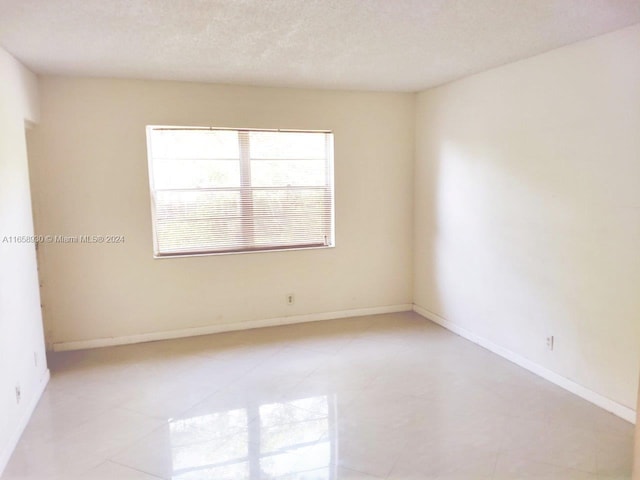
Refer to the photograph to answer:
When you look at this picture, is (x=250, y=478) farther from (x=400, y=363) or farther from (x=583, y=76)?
(x=583, y=76)

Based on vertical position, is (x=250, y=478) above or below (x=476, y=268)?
below

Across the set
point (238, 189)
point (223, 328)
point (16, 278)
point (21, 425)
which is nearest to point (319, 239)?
point (238, 189)

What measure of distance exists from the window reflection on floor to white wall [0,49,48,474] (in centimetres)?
89

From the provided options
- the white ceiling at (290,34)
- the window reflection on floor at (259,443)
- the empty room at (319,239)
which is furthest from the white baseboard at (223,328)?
the white ceiling at (290,34)

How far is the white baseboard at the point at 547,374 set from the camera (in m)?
2.79

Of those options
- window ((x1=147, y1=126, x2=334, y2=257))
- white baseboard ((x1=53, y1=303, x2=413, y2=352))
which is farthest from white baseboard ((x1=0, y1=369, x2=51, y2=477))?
window ((x1=147, y1=126, x2=334, y2=257))

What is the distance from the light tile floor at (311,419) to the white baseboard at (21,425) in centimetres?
4

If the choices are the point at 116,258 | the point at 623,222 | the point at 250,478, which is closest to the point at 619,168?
the point at 623,222

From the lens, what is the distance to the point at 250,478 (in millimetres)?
2262

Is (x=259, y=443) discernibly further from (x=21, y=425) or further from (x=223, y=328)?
(x=223, y=328)

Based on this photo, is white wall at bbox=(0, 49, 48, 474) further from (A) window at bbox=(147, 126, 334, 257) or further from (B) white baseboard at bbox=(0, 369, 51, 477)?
(A) window at bbox=(147, 126, 334, 257)

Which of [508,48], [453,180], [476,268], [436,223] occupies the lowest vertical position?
[476,268]

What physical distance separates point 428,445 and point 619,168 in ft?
6.43

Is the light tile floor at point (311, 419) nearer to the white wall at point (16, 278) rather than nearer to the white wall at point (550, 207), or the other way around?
the white wall at point (16, 278)
